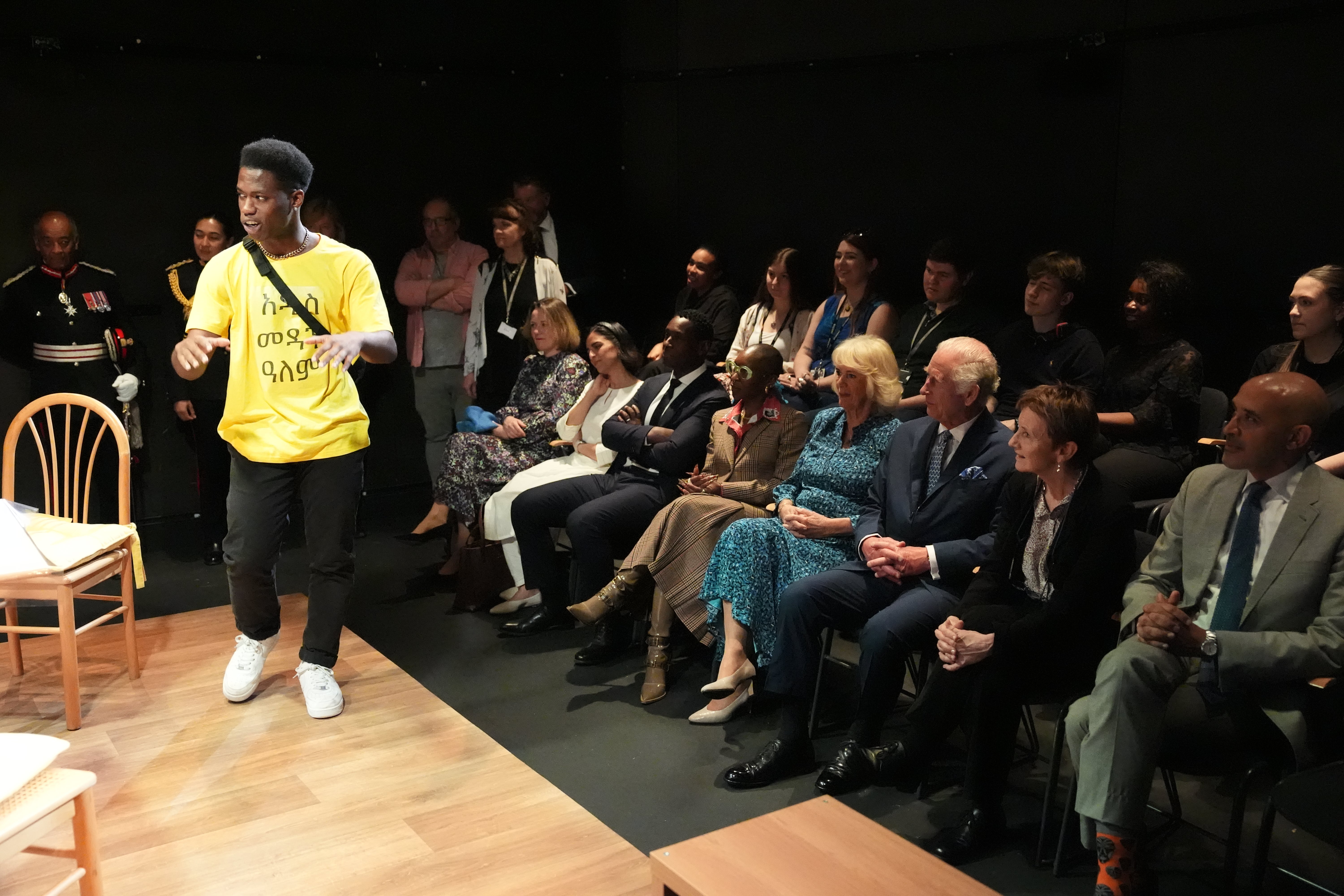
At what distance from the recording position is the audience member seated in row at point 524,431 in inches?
187

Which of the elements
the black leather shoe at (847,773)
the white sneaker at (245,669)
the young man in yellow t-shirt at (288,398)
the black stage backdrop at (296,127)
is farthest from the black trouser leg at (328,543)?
the black stage backdrop at (296,127)

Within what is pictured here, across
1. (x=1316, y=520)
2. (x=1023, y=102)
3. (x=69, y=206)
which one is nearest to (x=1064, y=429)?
(x=1316, y=520)

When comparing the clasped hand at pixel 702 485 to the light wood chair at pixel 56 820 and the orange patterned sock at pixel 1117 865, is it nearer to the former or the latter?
the orange patterned sock at pixel 1117 865

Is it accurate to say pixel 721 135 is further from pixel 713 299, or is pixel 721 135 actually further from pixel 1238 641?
pixel 1238 641

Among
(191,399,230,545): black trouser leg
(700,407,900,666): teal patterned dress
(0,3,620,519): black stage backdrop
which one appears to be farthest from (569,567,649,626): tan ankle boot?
(0,3,620,519): black stage backdrop

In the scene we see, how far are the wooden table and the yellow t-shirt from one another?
1.75 metres

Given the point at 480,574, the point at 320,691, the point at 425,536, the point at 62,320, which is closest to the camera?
the point at 320,691

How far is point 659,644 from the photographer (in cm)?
388

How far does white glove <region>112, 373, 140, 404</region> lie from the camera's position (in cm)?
509

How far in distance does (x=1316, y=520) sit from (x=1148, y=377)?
55.1 inches

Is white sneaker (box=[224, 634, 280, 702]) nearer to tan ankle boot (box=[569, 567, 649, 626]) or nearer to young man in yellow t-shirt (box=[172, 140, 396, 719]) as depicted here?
young man in yellow t-shirt (box=[172, 140, 396, 719])

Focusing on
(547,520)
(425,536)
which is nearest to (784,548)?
(547,520)

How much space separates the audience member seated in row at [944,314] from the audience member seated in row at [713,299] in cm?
107

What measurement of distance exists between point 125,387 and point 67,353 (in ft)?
0.91
